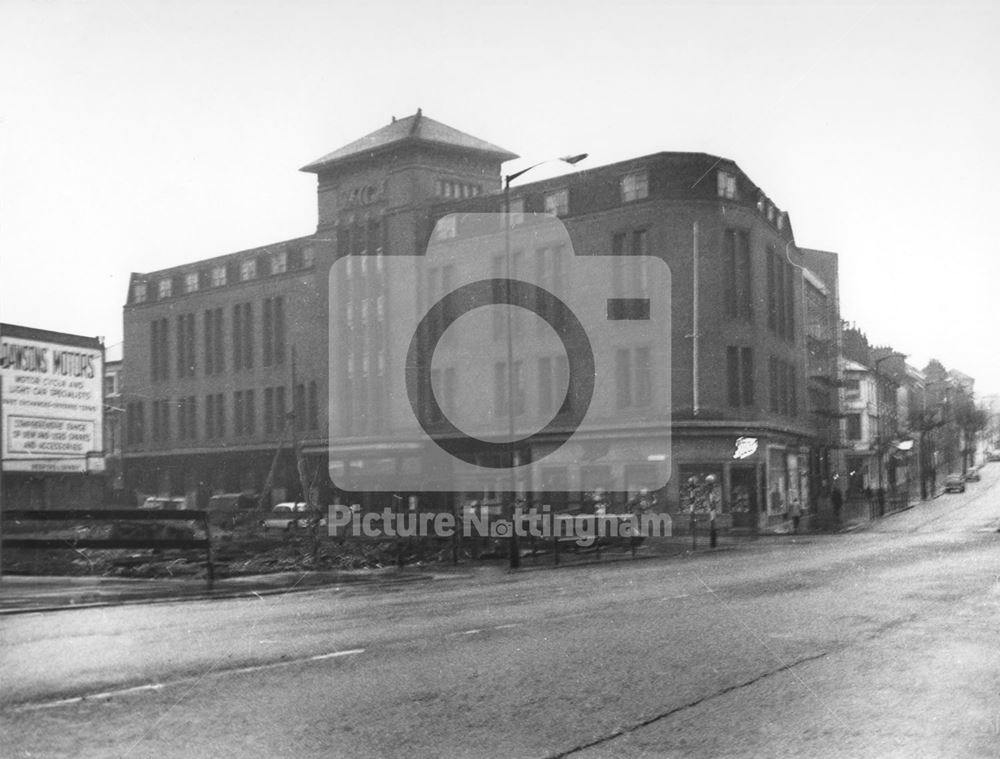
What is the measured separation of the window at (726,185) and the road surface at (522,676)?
41.6 m

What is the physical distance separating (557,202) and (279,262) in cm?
2331

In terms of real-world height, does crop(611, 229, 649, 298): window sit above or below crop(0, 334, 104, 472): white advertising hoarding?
above

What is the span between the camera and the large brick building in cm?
5566

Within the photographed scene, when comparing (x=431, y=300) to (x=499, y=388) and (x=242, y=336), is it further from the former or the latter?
(x=242, y=336)

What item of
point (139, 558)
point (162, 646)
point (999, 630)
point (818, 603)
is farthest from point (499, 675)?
point (139, 558)

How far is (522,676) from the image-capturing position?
30.5 ft

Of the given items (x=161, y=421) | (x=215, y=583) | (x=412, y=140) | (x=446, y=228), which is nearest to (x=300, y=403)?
(x=161, y=421)

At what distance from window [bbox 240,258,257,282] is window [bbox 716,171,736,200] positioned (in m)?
33.0

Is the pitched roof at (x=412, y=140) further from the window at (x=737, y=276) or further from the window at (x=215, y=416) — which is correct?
the window at (x=737, y=276)

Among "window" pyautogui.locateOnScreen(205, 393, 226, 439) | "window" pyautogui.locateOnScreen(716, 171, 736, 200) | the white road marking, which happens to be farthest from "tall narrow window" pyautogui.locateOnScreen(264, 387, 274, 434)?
the white road marking

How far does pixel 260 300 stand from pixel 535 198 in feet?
70.3

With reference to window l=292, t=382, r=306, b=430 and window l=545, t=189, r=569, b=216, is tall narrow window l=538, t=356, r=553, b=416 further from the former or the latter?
window l=292, t=382, r=306, b=430

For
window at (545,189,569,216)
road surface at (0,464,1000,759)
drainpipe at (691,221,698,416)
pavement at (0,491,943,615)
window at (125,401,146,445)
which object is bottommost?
pavement at (0,491,943,615)

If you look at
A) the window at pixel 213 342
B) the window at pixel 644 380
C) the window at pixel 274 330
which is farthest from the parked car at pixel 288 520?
the window at pixel 213 342
